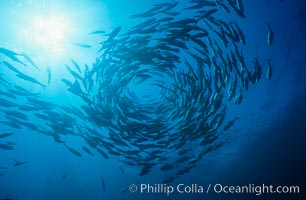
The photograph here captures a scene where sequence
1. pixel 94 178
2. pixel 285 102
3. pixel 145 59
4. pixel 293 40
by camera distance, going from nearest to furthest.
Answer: pixel 145 59, pixel 293 40, pixel 285 102, pixel 94 178

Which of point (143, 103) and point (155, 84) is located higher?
point (143, 103)

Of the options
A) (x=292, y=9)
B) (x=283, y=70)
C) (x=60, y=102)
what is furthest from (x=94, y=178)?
(x=292, y=9)

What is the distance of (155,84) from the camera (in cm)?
1003

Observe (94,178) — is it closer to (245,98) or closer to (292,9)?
(245,98)

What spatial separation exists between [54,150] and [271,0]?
22762 millimetres

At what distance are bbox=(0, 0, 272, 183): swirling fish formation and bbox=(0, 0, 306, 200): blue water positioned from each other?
661 mm

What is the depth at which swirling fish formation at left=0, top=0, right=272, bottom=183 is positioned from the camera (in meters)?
7.14

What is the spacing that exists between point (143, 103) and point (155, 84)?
110 inches

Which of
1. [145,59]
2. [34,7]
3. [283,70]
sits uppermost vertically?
[283,70]

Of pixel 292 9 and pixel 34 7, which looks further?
pixel 292 9

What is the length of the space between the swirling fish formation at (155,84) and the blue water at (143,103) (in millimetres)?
661

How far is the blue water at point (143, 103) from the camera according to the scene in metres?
9.57

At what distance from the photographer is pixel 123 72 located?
889cm

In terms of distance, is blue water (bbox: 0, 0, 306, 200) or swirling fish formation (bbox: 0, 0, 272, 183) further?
blue water (bbox: 0, 0, 306, 200)
